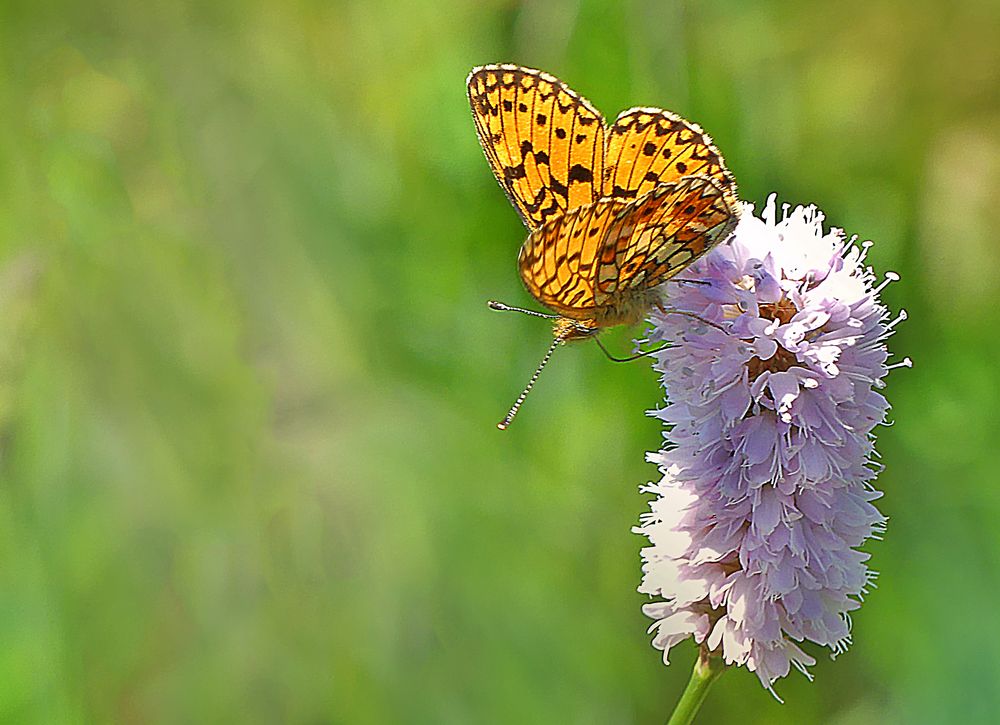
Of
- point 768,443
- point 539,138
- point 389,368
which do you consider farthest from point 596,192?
point 389,368

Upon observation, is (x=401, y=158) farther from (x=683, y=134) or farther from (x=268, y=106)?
(x=683, y=134)

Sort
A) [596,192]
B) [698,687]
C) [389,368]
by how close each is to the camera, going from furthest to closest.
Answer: [389,368], [596,192], [698,687]

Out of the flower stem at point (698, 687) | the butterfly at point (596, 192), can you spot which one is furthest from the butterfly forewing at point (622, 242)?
the flower stem at point (698, 687)

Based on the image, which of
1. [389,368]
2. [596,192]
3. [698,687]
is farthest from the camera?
[389,368]

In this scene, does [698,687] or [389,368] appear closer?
[698,687]

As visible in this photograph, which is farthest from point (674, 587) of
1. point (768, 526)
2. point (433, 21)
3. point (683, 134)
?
point (433, 21)

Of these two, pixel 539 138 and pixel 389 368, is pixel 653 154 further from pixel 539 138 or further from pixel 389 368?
pixel 389 368
